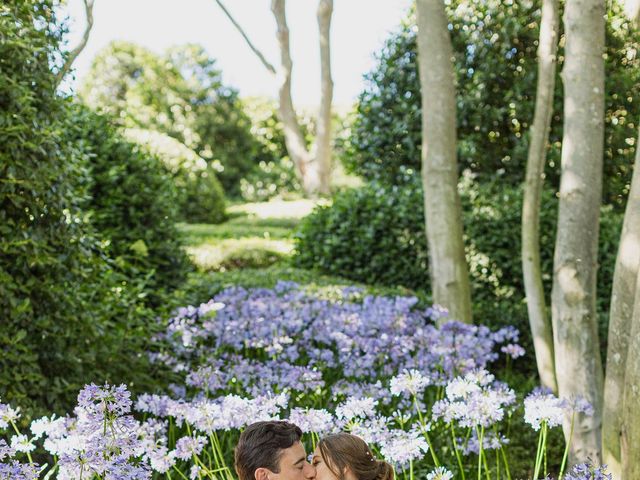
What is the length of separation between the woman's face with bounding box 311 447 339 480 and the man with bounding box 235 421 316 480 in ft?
0.06

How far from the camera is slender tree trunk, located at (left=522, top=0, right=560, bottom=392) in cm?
454

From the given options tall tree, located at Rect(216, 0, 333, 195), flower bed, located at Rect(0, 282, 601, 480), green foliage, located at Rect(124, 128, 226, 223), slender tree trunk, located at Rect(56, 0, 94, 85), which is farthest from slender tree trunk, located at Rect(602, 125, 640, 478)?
Answer: green foliage, located at Rect(124, 128, 226, 223)

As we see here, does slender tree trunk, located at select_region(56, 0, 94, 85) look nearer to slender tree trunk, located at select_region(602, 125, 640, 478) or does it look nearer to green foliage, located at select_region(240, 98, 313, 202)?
slender tree trunk, located at select_region(602, 125, 640, 478)

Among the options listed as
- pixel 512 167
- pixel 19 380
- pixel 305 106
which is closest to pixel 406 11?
pixel 512 167

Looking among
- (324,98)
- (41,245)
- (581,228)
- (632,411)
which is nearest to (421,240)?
(581,228)

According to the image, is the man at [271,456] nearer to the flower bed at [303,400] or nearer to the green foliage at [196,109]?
the flower bed at [303,400]

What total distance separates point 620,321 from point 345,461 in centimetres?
154

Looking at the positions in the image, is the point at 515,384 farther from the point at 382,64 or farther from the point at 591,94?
the point at 382,64

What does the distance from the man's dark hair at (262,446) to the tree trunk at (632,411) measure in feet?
3.96

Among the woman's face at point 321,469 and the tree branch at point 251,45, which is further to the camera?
the tree branch at point 251,45

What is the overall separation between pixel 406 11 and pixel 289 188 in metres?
14.6

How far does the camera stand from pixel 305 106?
2503cm

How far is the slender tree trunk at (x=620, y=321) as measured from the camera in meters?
3.05

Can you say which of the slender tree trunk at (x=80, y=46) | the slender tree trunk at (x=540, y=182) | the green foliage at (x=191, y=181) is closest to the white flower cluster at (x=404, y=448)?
the slender tree trunk at (x=540, y=182)
